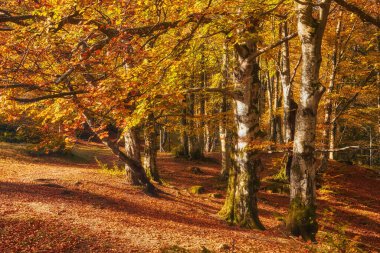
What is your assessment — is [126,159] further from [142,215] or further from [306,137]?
[306,137]

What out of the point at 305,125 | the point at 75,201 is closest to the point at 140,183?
the point at 75,201

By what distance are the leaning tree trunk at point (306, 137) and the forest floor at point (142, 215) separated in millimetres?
482

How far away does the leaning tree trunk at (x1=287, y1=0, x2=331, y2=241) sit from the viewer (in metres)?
7.57

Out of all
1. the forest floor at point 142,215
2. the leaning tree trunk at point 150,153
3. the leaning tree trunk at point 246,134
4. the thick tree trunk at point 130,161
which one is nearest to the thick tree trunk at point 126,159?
the thick tree trunk at point 130,161

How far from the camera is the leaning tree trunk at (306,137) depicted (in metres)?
7.57

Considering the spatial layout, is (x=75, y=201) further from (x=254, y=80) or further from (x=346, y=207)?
(x=346, y=207)

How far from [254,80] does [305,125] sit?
2.25 meters

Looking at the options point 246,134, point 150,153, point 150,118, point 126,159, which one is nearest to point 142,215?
point 126,159

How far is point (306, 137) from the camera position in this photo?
7.70 m

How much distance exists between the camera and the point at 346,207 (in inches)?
589

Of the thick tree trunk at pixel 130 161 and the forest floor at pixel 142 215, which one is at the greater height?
the thick tree trunk at pixel 130 161

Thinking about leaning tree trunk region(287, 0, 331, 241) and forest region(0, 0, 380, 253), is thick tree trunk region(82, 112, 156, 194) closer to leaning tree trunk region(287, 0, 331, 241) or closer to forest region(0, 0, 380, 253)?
forest region(0, 0, 380, 253)

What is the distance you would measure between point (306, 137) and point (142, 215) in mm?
5164

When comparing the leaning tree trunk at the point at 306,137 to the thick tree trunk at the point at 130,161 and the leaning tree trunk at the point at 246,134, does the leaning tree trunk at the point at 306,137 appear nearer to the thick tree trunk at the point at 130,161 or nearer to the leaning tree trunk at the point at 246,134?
the leaning tree trunk at the point at 246,134
